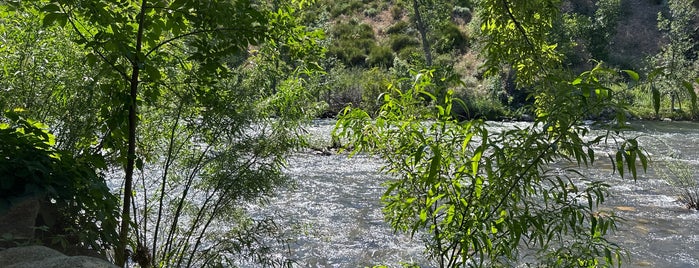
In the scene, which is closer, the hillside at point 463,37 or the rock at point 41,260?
the rock at point 41,260

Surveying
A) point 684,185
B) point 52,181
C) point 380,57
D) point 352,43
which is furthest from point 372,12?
point 52,181

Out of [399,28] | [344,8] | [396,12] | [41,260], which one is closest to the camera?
[41,260]

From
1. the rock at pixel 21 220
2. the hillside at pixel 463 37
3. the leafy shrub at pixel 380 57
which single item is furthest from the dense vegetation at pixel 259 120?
the leafy shrub at pixel 380 57

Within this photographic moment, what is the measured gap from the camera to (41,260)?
215cm

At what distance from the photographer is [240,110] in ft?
13.8

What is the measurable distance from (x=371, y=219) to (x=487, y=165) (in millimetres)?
7089

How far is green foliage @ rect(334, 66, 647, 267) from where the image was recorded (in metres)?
2.48

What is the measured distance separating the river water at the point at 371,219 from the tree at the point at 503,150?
2091 millimetres

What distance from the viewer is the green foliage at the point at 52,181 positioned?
8.25 feet

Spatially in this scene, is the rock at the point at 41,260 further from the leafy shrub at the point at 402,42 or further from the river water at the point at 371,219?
the leafy shrub at the point at 402,42

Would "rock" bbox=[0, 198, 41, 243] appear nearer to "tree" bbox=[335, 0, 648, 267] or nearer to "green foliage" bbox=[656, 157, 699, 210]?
"tree" bbox=[335, 0, 648, 267]

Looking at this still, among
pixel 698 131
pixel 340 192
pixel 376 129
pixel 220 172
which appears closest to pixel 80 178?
pixel 376 129

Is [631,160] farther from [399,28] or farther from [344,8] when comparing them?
[344,8]

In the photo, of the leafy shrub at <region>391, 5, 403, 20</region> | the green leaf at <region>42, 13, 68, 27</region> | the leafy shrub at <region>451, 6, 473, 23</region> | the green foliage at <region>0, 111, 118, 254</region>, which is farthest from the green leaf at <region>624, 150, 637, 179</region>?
the leafy shrub at <region>391, 5, 403, 20</region>
